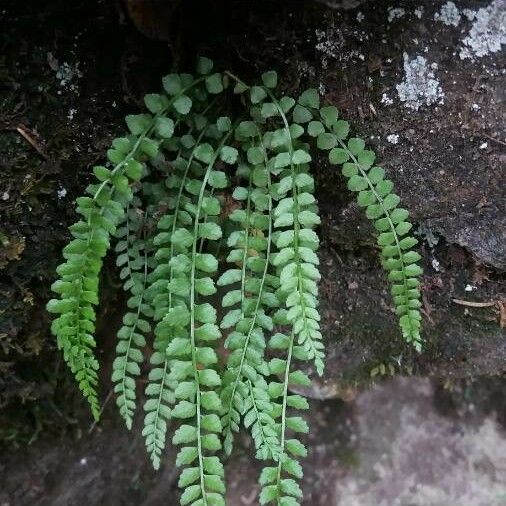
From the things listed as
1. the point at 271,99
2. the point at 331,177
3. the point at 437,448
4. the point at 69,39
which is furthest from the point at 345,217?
the point at 437,448

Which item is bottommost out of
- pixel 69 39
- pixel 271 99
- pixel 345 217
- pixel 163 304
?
pixel 163 304

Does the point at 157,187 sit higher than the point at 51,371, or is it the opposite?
the point at 157,187

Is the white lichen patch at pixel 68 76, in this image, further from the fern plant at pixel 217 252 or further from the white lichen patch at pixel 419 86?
the white lichen patch at pixel 419 86

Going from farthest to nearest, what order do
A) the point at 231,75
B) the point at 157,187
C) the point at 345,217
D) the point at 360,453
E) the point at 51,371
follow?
the point at 360,453, the point at 51,371, the point at 345,217, the point at 157,187, the point at 231,75

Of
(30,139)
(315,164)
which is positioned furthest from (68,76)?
(315,164)

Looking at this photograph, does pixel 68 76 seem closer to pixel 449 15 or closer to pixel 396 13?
pixel 396 13

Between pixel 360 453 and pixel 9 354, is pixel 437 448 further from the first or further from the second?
pixel 9 354

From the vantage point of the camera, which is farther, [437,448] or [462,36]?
[437,448]
